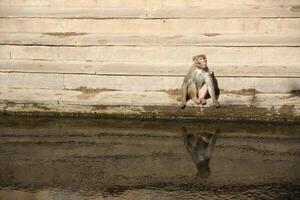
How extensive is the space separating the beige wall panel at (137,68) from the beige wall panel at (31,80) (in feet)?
0.29

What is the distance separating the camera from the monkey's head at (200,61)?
7.16 metres

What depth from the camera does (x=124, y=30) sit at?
7.54 metres

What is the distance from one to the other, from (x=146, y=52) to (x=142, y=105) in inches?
34.0

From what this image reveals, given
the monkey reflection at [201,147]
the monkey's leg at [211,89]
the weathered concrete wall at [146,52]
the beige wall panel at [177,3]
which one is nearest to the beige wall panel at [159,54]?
the weathered concrete wall at [146,52]

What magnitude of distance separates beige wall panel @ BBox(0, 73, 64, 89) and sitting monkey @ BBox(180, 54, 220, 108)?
6.72 ft

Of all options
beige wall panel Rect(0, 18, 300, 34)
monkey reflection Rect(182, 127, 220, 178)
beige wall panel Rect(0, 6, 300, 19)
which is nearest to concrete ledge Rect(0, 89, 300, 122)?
monkey reflection Rect(182, 127, 220, 178)

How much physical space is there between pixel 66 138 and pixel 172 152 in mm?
1674

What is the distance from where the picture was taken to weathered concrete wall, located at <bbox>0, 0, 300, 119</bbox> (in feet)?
23.9

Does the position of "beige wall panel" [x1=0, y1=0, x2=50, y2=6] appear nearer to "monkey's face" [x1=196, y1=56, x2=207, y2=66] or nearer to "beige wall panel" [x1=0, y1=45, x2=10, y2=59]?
"beige wall panel" [x1=0, y1=45, x2=10, y2=59]

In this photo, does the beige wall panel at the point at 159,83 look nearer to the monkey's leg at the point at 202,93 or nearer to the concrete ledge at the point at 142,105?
the concrete ledge at the point at 142,105

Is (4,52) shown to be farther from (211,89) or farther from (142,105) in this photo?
(211,89)

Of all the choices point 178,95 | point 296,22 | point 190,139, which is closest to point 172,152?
point 190,139

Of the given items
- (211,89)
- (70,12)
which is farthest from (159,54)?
(70,12)

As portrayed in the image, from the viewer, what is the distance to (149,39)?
7.50 metres
